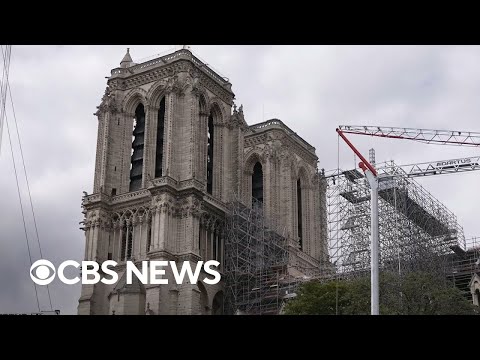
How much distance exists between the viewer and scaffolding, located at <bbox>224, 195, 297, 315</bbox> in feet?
223

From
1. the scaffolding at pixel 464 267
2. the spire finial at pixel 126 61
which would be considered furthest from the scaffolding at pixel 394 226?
the spire finial at pixel 126 61

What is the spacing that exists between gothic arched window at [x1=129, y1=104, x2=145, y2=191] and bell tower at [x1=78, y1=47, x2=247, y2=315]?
0.27ft

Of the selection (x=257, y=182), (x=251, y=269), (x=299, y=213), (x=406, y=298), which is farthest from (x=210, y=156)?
(x=406, y=298)

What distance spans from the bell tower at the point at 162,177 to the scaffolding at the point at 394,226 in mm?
12206

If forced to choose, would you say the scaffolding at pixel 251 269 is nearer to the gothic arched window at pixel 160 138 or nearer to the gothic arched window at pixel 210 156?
the gothic arched window at pixel 210 156

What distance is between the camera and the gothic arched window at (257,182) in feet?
264

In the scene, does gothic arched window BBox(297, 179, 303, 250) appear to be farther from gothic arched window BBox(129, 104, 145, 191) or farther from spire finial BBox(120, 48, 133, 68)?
spire finial BBox(120, 48, 133, 68)

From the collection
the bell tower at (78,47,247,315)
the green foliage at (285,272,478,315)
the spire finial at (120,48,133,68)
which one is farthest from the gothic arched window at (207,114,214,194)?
the green foliage at (285,272,478,315)

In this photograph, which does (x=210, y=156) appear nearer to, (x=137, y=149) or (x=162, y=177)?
(x=137, y=149)

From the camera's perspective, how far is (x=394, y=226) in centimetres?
7169

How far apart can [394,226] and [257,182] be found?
15.3m
